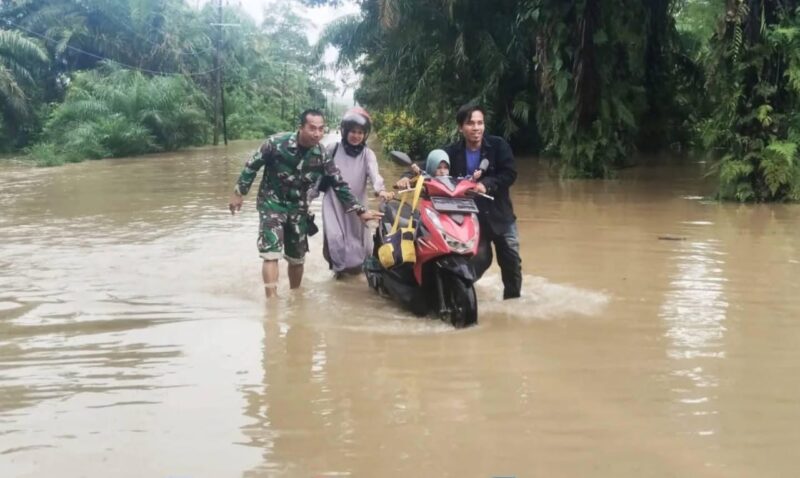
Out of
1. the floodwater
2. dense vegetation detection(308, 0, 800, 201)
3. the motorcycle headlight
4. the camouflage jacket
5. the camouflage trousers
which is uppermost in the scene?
dense vegetation detection(308, 0, 800, 201)

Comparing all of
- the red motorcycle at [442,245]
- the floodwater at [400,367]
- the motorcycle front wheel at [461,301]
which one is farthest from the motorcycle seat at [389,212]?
the motorcycle front wheel at [461,301]

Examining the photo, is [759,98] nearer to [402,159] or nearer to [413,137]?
[402,159]

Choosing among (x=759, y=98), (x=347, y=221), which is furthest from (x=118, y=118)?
(x=347, y=221)

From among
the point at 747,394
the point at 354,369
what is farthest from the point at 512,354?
the point at 747,394

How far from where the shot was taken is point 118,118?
27.6 metres

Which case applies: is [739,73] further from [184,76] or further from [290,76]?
[290,76]

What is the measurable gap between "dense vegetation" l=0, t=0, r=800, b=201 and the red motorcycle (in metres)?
6.48

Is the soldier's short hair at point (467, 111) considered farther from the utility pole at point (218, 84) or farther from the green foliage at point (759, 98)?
the utility pole at point (218, 84)

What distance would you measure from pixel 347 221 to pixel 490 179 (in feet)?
5.53

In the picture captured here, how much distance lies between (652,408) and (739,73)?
7.90m

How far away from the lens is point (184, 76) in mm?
35812

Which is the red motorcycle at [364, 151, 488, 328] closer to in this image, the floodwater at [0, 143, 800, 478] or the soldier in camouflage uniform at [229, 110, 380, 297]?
the floodwater at [0, 143, 800, 478]

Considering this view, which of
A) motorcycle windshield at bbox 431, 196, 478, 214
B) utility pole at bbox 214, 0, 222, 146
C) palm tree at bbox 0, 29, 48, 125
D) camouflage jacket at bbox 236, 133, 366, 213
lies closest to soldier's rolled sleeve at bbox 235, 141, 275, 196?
camouflage jacket at bbox 236, 133, 366, 213

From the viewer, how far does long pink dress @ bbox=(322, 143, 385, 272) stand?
6.44 metres
